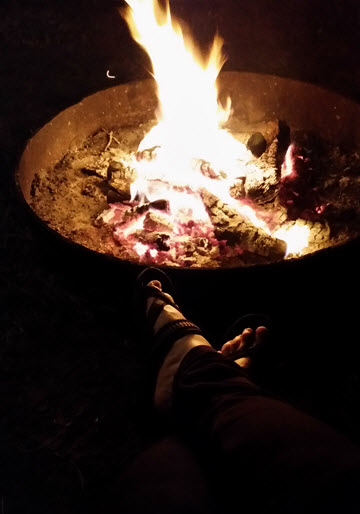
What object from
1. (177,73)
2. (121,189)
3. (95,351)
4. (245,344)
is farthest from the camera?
(177,73)

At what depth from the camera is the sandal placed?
7.45 ft

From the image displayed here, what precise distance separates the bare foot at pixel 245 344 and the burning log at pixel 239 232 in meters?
0.42

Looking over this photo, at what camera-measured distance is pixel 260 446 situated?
1.57m

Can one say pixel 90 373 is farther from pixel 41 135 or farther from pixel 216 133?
pixel 216 133

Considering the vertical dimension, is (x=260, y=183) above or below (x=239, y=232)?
above

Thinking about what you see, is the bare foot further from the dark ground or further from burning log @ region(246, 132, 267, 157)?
burning log @ region(246, 132, 267, 157)

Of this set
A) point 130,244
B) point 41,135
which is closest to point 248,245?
point 130,244

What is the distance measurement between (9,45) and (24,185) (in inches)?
127

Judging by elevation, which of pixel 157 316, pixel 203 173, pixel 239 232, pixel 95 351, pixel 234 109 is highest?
pixel 234 109

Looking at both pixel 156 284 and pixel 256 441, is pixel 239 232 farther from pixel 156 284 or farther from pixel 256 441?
pixel 256 441

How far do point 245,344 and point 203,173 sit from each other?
1.21 metres

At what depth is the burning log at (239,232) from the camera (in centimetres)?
264

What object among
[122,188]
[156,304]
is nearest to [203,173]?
[122,188]

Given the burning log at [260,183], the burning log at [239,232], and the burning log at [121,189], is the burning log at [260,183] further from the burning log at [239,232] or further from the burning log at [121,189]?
the burning log at [121,189]
